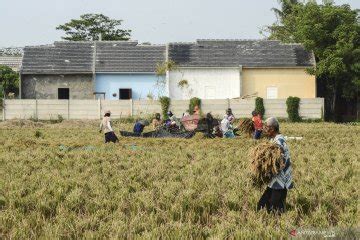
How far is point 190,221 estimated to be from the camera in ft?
25.4

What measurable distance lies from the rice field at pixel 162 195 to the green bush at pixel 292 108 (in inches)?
678

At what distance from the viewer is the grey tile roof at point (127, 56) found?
40031 millimetres

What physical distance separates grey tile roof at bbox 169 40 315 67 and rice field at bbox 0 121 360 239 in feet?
71.6

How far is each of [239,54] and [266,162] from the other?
1254 inches

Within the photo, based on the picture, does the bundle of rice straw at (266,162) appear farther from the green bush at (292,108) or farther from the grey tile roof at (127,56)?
the grey tile roof at (127,56)

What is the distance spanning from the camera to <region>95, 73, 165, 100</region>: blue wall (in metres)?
40.0

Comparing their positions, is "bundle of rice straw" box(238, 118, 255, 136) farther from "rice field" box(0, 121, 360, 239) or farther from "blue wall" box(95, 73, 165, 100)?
"blue wall" box(95, 73, 165, 100)

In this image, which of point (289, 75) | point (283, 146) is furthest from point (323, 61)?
point (283, 146)

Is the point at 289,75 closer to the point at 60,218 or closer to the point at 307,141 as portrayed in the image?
the point at 307,141

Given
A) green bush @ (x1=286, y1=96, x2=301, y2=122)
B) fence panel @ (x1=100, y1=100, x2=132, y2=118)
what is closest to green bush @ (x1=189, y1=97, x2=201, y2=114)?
fence panel @ (x1=100, y1=100, x2=132, y2=118)

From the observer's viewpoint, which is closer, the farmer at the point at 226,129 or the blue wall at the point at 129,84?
the farmer at the point at 226,129

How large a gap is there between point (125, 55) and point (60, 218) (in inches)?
1317

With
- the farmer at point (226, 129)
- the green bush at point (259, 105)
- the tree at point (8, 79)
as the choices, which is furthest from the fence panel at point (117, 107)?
the farmer at point (226, 129)

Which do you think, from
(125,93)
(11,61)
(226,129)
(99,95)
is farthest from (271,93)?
(11,61)
